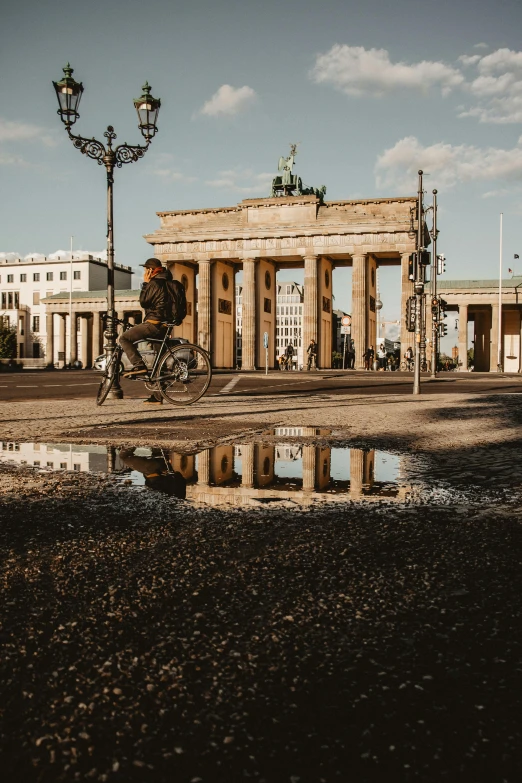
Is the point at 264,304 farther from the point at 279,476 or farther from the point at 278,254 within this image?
A: the point at 279,476

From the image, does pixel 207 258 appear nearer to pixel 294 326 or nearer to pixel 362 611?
pixel 362 611

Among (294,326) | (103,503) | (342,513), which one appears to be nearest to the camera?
(342,513)

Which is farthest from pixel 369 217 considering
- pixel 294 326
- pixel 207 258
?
pixel 294 326

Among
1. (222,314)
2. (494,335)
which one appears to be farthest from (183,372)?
(494,335)

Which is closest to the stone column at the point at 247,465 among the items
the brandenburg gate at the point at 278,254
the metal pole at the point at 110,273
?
the metal pole at the point at 110,273

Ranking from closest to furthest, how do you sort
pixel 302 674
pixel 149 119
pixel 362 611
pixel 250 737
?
pixel 250 737, pixel 302 674, pixel 362 611, pixel 149 119

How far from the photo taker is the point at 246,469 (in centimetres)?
477

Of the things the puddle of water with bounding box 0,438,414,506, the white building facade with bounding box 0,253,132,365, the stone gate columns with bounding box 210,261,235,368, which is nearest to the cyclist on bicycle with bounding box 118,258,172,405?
the puddle of water with bounding box 0,438,414,506

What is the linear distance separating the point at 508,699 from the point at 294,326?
171173mm

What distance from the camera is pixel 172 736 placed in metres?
1.36

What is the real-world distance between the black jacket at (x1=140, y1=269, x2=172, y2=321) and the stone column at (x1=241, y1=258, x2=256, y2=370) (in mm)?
52572

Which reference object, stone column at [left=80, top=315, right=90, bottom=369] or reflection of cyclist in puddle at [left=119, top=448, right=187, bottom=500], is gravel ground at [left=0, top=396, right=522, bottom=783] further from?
stone column at [left=80, top=315, right=90, bottom=369]

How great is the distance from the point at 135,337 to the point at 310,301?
2022 inches

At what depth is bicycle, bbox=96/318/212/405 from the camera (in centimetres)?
975
